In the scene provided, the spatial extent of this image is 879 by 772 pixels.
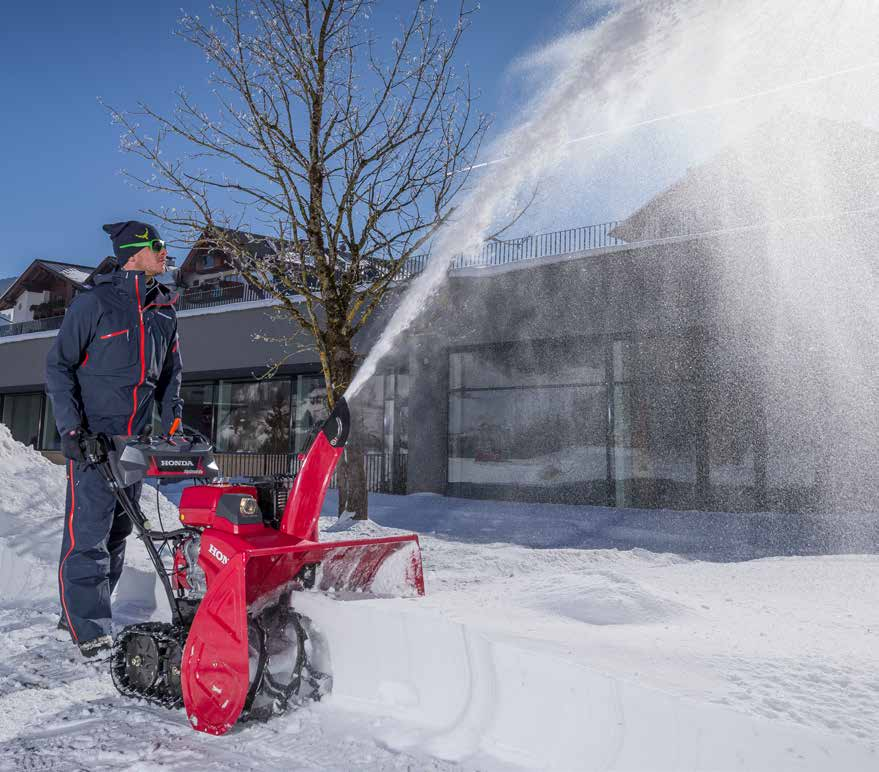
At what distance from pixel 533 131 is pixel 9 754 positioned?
20.3ft

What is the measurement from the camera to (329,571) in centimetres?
321

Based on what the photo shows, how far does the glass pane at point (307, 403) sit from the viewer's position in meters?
18.9

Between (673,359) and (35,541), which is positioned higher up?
(673,359)

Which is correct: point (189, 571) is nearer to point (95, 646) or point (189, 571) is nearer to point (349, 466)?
point (95, 646)

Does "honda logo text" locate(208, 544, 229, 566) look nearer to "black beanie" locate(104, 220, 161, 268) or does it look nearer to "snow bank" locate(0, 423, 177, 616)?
"black beanie" locate(104, 220, 161, 268)

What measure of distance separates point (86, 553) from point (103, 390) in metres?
0.84

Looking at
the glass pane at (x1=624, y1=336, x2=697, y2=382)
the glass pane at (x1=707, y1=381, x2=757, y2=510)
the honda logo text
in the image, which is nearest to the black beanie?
the honda logo text

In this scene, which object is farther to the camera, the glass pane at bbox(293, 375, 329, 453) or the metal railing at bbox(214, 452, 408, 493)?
the glass pane at bbox(293, 375, 329, 453)

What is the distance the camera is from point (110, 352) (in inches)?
152

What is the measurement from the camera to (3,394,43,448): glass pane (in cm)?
2714

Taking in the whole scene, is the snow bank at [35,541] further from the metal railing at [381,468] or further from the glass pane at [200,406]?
the glass pane at [200,406]

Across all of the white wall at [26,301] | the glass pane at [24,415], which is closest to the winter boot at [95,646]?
the glass pane at [24,415]

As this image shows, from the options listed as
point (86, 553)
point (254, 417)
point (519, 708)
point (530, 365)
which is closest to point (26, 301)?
point (254, 417)

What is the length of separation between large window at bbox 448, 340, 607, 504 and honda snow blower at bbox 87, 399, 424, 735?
11488mm
